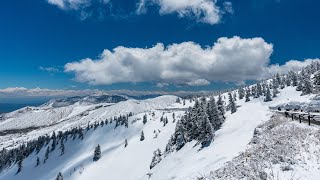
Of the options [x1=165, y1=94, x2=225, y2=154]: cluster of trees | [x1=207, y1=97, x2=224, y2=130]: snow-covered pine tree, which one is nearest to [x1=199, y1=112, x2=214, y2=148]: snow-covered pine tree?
[x1=165, y1=94, x2=225, y2=154]: cluster of trees

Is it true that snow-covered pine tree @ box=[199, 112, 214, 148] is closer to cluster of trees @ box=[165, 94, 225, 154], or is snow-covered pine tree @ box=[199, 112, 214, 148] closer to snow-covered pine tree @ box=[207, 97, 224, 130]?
cluster of trees @ box=[165, 94, 225, 154]

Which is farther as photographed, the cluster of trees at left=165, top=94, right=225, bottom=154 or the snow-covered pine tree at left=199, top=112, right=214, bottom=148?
the cluster of trees at left=165, top=94, right=225, bottom=154

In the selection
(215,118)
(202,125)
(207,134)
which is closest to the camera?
(207,134)

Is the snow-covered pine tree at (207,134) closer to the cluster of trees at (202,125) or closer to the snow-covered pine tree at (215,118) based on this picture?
the cluster of trees at (202,125)

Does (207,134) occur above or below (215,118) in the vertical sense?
below

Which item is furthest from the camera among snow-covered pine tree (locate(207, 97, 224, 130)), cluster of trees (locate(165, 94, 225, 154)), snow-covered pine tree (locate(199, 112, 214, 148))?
snow-covered pine tree (locate(207, 97, 224, 130))

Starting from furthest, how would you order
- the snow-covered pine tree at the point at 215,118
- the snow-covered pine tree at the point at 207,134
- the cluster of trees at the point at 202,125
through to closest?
the snow-covered pine tree at the point at 215,118 < the cluster of trees at the point at 202,125 < the snow-covered pine tree at the point at 207,134

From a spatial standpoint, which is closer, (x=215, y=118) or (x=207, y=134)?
(x=207, y=134)

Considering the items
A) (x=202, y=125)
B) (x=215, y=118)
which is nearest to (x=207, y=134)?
(x=202, y=125)

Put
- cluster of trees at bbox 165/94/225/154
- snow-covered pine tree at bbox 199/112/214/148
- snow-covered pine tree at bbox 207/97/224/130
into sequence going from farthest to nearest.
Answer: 1. snow-covered pine tree at bbox 207/97/224/130
2. cluster of trees at bbox 165/94/225/154
3. snow-covered pine tree at bbox 199/112/214/148

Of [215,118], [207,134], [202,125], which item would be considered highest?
[215,118]

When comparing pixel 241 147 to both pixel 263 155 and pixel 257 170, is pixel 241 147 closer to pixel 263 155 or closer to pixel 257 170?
pixel 263 155

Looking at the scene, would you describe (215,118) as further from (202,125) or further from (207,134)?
(207,134)

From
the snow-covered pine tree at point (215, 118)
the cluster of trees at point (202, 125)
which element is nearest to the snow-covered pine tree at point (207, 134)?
the cluster of trees at point (202, 125)
